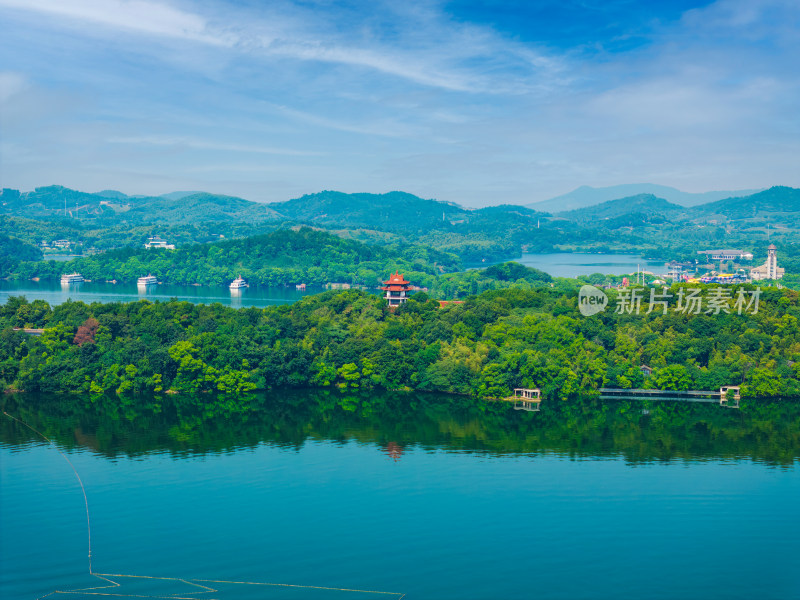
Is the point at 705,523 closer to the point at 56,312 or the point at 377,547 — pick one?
the point at 377,547

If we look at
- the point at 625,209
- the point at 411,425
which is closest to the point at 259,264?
the point at 411,425

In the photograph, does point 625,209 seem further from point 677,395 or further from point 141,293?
point 677,395

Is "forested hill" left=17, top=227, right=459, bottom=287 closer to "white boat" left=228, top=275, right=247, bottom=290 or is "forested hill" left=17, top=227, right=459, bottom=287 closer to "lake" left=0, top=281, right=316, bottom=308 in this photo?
"white boat" left=228, top=275, right=247, bottom=290

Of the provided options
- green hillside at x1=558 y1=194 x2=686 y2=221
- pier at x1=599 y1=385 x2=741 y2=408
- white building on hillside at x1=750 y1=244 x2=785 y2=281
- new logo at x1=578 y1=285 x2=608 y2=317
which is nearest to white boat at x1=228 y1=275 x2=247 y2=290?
new logo at x1=578 y1=285 x2=608 y2=317

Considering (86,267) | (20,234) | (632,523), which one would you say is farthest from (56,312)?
(20,234)

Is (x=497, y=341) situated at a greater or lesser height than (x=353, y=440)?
greater

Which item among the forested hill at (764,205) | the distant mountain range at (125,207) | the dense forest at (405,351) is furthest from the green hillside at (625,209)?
the dense forest at (405,351)

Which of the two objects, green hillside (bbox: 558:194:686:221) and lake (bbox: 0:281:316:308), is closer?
lake (bbox: 0:281:316:308)

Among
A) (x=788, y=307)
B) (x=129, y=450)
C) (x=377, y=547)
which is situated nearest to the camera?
(x=377, y=547)
